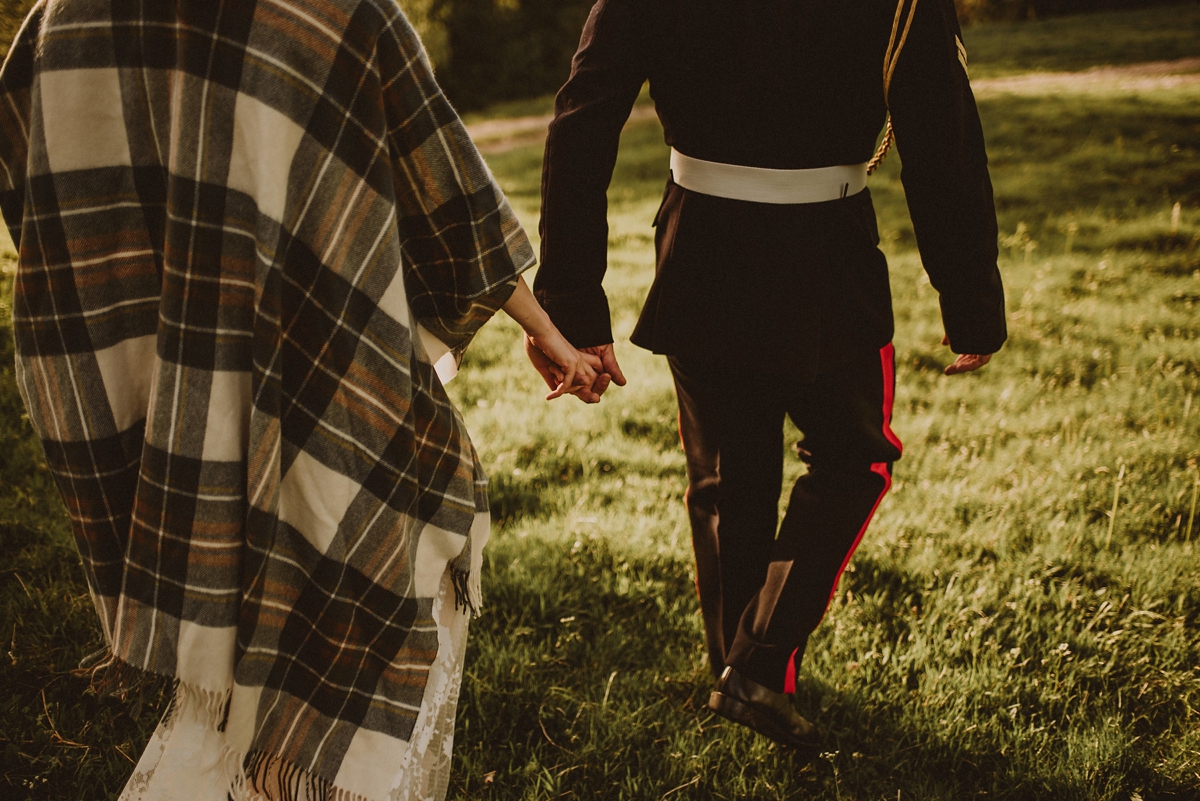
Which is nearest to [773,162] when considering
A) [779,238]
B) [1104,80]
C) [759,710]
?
[779,238]

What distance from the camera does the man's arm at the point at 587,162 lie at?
1.87 m

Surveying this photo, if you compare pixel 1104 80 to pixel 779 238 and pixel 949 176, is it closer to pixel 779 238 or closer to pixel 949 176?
pixel 949 176

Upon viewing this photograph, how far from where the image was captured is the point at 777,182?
6.19ft

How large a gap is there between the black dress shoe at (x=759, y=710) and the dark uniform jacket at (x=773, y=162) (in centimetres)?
85

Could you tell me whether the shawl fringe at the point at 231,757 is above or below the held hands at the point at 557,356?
below

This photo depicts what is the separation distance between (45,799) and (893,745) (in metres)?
2.15

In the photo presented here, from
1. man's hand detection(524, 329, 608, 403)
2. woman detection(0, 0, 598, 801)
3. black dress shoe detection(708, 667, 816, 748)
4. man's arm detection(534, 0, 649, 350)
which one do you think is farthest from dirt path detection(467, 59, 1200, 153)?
woman detection(0, 0, 598, 801)

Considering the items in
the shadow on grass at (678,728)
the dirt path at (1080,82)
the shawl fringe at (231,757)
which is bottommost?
the shadow on grass at (678,728)

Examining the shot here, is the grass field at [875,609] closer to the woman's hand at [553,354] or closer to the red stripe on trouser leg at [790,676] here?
the red stripe on trouser leg at [790,676]

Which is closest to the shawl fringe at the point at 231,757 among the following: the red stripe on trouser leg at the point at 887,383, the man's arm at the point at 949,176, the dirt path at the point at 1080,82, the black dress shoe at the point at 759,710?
the black dress shoe at the point at 759,710

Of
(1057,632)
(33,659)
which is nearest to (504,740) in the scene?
(33,659)

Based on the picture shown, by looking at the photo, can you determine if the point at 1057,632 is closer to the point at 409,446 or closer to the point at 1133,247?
the point at 409,446

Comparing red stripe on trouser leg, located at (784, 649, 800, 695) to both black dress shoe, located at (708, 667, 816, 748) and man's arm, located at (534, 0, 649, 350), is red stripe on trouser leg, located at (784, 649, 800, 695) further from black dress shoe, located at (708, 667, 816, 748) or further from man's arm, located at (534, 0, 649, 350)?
man's arm, located at (534, 0, 649, 350)

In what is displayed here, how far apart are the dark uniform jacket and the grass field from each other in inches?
42.8
